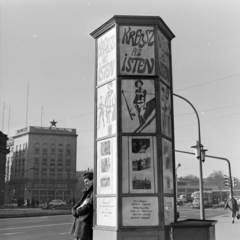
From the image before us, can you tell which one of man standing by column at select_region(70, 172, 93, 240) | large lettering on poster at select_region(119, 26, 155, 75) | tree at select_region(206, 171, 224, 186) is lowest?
man standing by column at select_region(70, 172, 93, 240)

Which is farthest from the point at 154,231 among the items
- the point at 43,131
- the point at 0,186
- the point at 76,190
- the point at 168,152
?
the point at 43,131

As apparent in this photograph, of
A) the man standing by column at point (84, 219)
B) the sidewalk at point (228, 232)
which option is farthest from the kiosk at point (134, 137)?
the sidewalk at point (228, 232)

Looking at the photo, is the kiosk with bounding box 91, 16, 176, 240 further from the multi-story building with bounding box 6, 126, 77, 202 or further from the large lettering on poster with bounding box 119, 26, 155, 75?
the multi-story building with bounding box 6, 126, 77, 202

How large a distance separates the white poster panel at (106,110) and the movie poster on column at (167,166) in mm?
884

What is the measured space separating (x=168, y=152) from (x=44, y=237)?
10.4 meters

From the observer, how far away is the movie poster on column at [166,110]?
6228 mm

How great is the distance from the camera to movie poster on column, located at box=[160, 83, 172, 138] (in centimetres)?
623

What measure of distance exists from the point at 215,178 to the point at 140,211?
151 meters

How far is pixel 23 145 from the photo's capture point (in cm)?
12275

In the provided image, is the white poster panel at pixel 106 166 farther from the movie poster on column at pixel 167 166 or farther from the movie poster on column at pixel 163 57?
the movie poster on column at pixel 163 57

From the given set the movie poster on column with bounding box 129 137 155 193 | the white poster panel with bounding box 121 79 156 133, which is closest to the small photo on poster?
the movie poster on column with bounding box 129 137 155 193

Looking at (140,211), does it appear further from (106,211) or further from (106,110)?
(106,110)

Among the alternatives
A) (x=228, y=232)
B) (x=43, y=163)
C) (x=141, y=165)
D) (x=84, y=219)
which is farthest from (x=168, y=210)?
(x=43, y=163)

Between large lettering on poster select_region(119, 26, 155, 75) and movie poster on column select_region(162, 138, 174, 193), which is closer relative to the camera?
movie poster on column select_region(162, 138, 174, 193)
